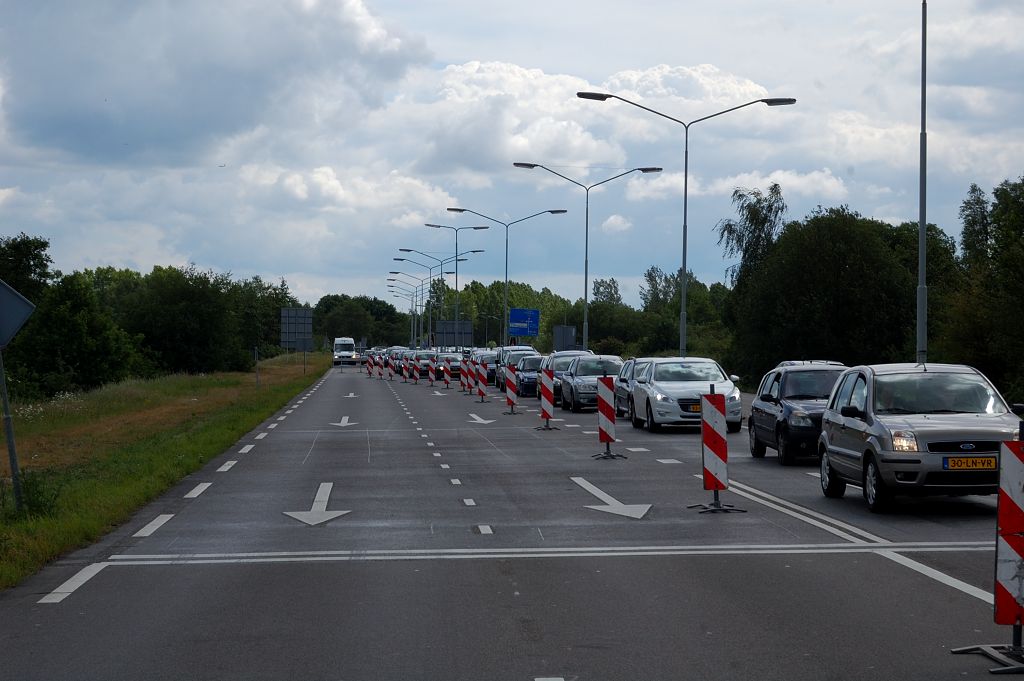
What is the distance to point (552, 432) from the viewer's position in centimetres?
2739

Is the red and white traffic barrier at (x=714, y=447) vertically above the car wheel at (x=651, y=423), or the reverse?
the red and white traffic barrier at (x=714, y=447)

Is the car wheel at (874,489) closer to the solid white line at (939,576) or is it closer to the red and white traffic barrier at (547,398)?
the solid white line at (939,576)

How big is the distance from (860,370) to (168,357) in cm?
7410

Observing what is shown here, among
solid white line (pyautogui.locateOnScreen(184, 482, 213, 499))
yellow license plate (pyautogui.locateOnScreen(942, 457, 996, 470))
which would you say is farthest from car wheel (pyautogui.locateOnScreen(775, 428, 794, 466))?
solid white line (pyautogui.locateOnScreen(184, 482, 213, 499))

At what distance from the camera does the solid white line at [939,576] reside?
28.7 feet

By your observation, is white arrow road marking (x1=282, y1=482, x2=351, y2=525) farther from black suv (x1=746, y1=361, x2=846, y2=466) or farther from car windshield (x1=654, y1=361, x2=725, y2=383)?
car windshield (x1=654, y1=361, x2=725, y2=383)

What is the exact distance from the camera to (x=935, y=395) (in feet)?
46.8

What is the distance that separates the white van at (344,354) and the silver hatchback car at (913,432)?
3545 inches

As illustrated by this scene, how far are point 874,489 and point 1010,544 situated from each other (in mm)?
6362

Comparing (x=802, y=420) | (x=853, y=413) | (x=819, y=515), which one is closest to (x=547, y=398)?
(x=802, y=420)

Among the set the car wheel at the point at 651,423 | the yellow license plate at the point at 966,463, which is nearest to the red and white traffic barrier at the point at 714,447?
the yellow license plate at the point at 966,463

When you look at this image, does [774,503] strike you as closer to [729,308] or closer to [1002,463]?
[1002,463]

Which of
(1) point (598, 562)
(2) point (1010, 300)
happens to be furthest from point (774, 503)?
(2) point (1010, 300)

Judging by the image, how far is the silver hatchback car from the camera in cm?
1293
